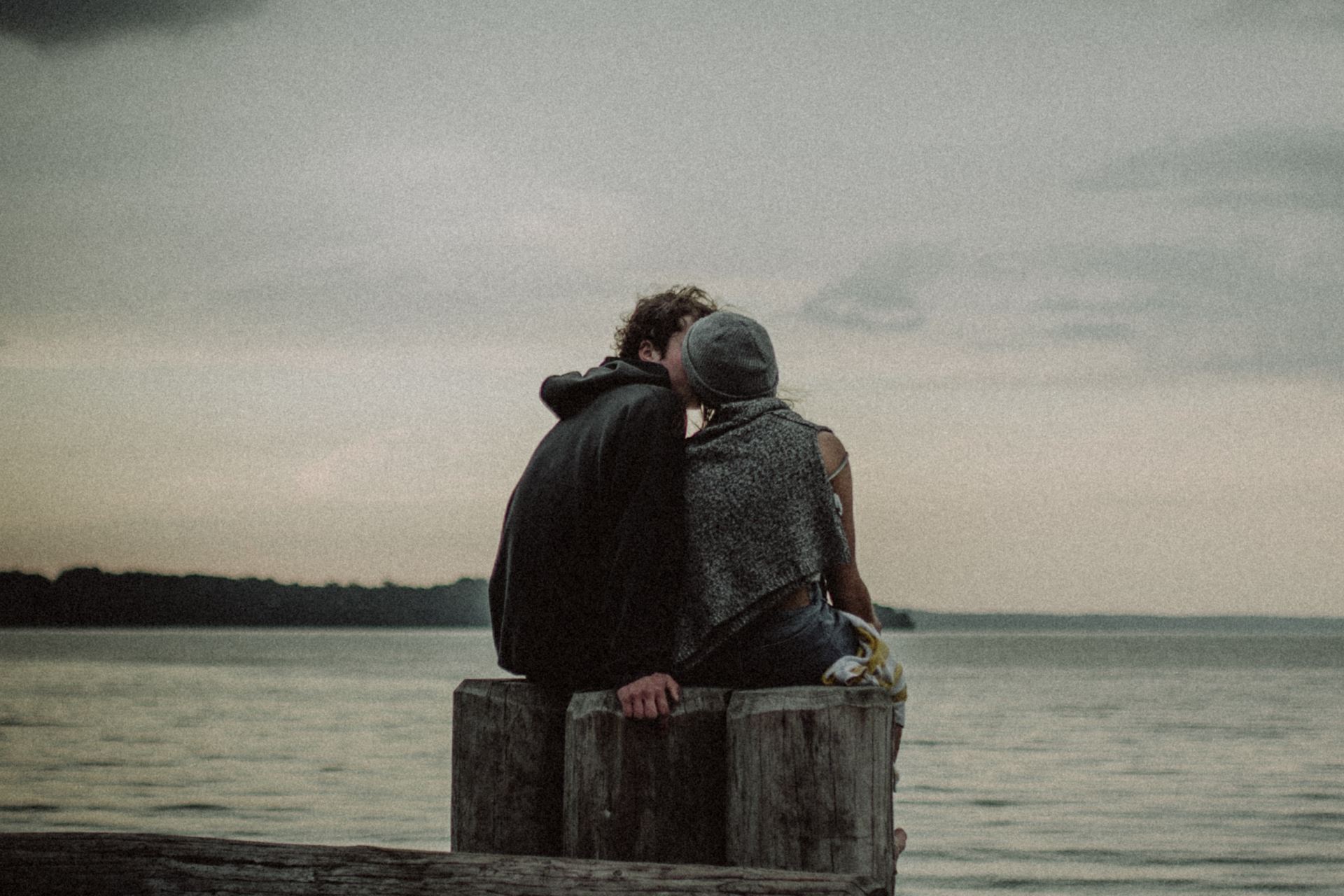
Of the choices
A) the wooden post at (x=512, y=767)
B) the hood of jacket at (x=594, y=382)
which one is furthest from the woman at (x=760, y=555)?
the wooden post at (x=512, y=767)

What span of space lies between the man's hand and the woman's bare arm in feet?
2.33

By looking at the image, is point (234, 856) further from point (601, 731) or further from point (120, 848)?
point (601, 731)

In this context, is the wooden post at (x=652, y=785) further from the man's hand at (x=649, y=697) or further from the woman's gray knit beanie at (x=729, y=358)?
the woman's gray knit beanie at (x=729, y=358)

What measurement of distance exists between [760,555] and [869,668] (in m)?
0.41

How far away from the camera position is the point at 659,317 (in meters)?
4.13

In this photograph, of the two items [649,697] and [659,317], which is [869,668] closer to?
[649,697]

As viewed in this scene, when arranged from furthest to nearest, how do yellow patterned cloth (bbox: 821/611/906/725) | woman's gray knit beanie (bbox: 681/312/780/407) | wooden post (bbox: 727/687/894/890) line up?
1. woman's gray knit beanie (bbox: 681/312/780/407)
2. yellow patterned cloth (bbox: 821/611/906/725)
3. wooden post (bbox: 727/687/894/890)

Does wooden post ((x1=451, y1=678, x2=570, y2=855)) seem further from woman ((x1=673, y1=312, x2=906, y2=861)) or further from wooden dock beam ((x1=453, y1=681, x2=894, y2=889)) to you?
woman ((x1=673, y1=312, x2=906, y2=861))

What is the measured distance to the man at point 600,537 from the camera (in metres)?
3.47

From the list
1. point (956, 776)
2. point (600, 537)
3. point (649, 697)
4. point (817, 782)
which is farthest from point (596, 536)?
point (956, 776)

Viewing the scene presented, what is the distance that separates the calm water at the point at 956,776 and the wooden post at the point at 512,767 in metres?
14.0

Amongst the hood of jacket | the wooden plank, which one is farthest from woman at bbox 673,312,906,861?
the wooden plank

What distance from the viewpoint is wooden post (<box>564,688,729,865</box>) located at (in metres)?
3.32

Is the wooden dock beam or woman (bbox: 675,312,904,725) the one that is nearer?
the wooden dock beam
